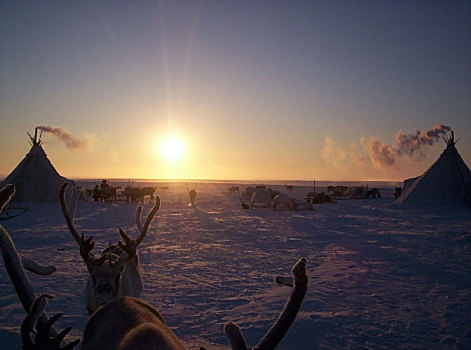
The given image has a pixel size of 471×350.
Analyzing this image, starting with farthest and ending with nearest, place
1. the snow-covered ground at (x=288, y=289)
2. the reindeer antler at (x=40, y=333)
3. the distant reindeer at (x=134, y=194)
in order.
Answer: the distant reindeer at (x=134, y=194) < the snow-covered ground at (x=288, y=289) < the reindeer antler at (x=40, y=333)

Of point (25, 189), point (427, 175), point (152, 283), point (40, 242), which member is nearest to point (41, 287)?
point (152, 283)

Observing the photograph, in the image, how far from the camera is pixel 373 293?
7203mm

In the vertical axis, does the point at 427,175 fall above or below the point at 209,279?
above

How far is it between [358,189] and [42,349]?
172 ft

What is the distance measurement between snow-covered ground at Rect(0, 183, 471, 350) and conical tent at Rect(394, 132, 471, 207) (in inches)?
681

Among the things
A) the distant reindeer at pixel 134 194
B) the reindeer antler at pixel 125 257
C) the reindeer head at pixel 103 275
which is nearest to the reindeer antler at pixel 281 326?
the reindeer head at pixel 103 275

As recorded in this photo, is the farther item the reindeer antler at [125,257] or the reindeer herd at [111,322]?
the reindeer antler at [125,257]

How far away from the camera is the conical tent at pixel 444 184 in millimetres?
29875

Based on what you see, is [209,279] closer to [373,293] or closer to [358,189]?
[373,293]

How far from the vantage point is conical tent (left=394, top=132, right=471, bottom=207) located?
29.9 metres

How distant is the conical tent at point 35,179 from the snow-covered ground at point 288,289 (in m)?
15.9

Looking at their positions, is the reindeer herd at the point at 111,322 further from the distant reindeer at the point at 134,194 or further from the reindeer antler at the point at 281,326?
the distant reindeer at the point at 134,194

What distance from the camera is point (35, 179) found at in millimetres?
29469

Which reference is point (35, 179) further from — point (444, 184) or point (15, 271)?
point (444, 184)
